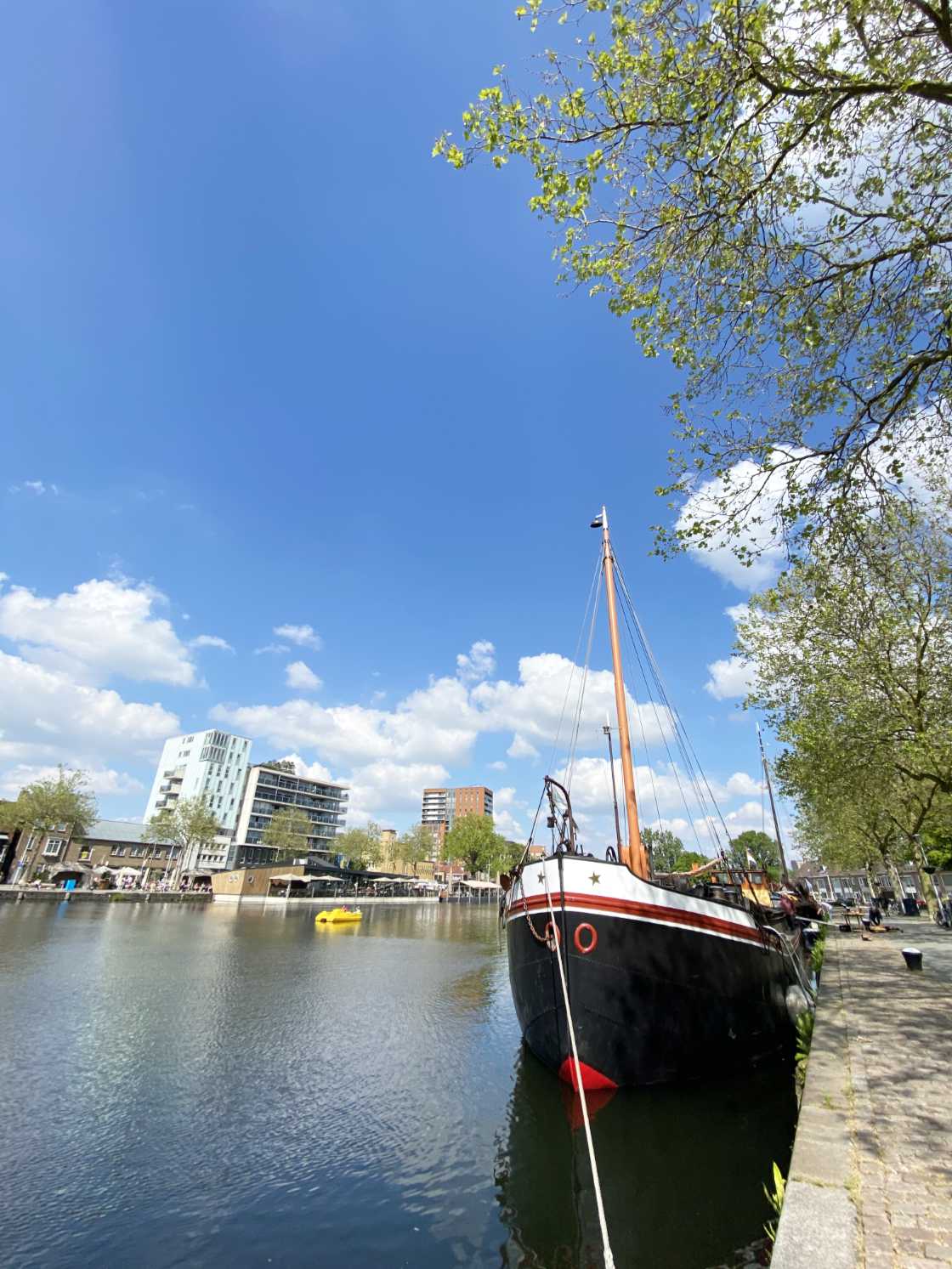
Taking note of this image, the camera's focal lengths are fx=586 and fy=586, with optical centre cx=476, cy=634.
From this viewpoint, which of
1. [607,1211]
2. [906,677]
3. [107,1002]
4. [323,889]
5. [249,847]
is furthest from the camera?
[249,847]

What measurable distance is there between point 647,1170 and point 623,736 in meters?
8.34

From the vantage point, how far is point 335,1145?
883cm

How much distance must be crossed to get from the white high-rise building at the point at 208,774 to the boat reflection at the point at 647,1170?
109m

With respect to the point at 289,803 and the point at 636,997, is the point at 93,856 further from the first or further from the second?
the point at 636,997

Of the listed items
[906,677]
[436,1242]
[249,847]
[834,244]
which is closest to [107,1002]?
[436,1242]

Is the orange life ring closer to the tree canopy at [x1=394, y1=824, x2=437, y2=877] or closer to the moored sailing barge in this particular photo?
the moored sailing barge

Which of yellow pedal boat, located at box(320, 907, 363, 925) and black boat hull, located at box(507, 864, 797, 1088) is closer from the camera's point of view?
black boat hull, located at box(507, 864, 797, 1088)

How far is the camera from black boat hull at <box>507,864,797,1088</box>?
9.95m

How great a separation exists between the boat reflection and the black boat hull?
1.68ft

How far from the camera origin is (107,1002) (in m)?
16.8

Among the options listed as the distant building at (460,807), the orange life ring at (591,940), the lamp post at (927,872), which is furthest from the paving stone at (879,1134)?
the distant building at (460,807)

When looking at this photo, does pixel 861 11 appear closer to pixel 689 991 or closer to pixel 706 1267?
pixel 706 1267

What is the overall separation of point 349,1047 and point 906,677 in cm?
1884

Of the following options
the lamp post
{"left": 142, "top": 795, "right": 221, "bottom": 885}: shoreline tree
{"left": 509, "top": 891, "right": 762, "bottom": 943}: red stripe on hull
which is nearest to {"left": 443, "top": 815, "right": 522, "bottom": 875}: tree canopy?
{"left": 142, "top": 795, "right": 221, "bottom": 885}: shoreline tree
